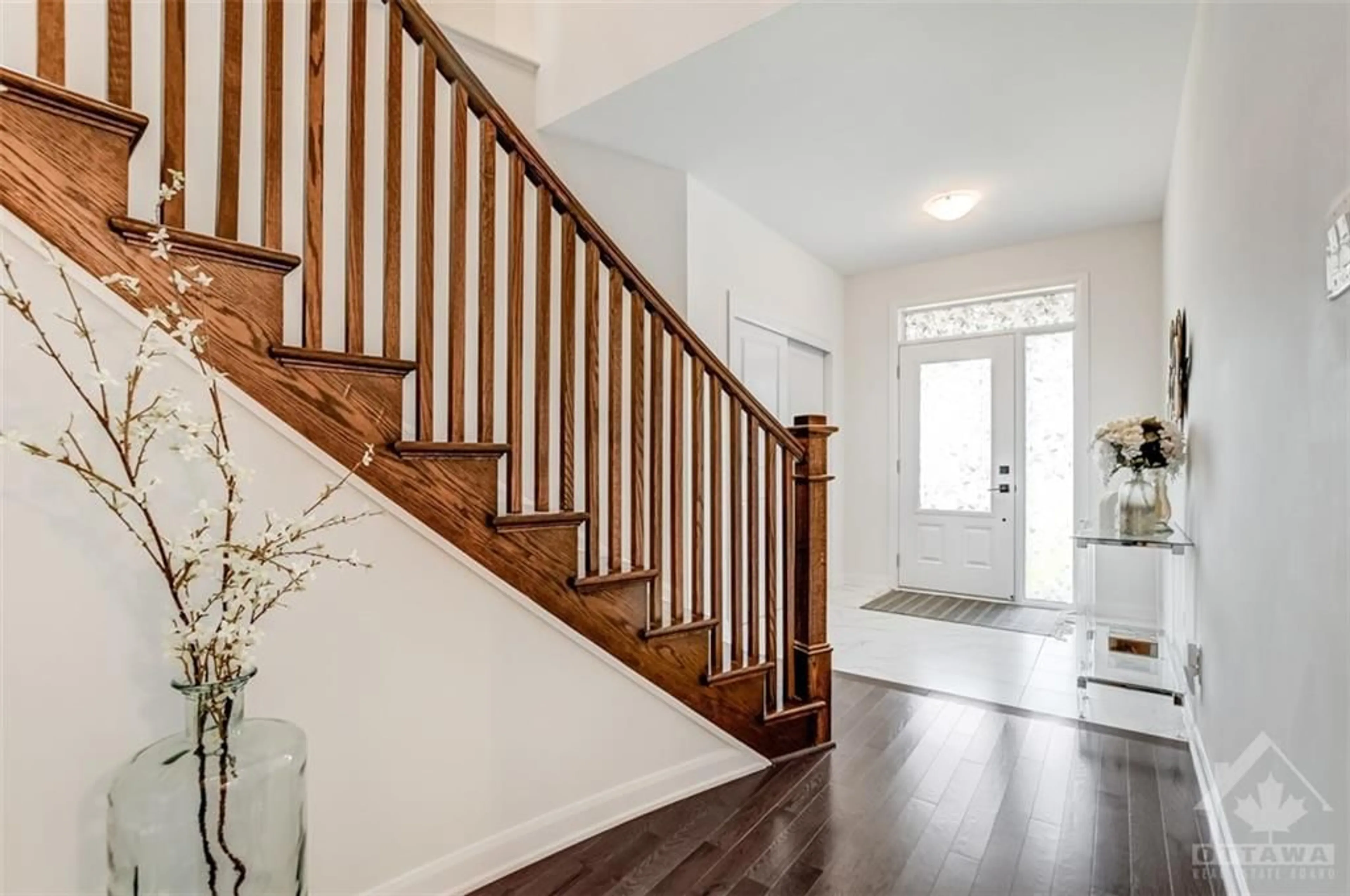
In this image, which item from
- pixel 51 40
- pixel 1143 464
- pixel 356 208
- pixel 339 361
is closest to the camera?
pixel 51 40

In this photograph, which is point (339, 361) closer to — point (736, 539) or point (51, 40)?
point (51, 40)

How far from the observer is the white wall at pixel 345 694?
1.19 metres

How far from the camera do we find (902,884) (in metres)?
1.74

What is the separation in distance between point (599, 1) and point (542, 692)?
9.27ft

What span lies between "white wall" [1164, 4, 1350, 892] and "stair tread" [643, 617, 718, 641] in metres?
1.39

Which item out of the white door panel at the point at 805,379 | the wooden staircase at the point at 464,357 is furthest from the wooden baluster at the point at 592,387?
the white door panel at the point at 805,379

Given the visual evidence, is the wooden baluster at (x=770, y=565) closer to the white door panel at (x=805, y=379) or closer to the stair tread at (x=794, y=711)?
the stair tread at (x=794, y=711)

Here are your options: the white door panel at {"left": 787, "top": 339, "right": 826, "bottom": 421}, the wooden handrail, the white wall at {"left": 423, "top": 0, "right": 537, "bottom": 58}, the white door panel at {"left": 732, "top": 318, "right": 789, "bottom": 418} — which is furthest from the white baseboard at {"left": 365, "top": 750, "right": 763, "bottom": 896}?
the white wall at {"left": 423, "top": 0, "right": 537, "bottom": 58}

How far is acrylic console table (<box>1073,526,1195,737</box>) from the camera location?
8.59ft

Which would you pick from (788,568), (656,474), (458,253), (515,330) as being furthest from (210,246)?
(788,568)

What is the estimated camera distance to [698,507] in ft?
7.38

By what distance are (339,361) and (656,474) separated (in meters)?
1.01

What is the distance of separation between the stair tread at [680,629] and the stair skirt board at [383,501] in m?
0.12

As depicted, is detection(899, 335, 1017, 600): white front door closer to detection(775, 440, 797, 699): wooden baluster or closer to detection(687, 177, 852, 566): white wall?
detection(687, 177, 852, 566): white wall
